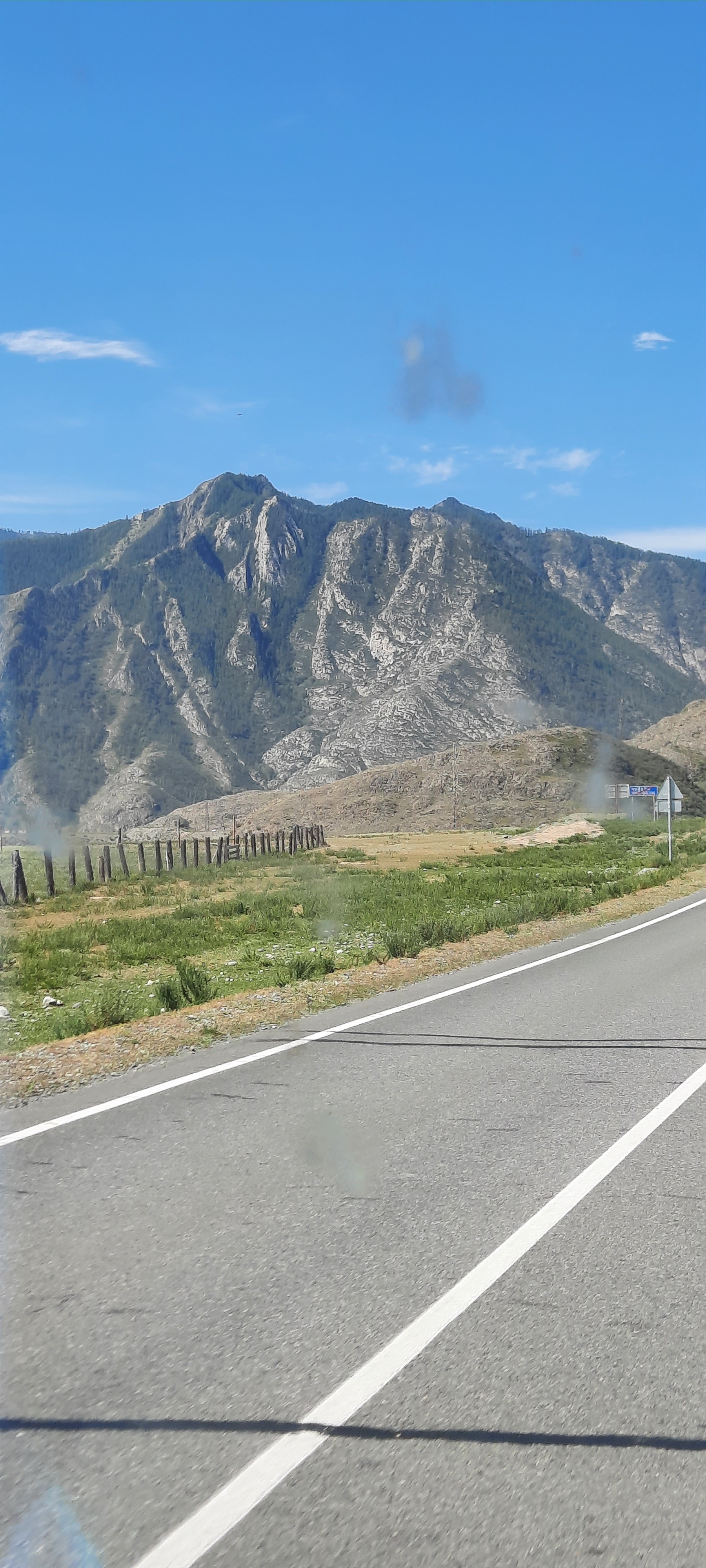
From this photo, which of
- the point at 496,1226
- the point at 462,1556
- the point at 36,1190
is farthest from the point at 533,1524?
the point at 36,1190

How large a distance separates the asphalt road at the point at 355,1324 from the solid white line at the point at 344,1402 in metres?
0.04

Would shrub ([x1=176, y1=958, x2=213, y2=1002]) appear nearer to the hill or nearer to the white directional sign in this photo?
the white directional sign

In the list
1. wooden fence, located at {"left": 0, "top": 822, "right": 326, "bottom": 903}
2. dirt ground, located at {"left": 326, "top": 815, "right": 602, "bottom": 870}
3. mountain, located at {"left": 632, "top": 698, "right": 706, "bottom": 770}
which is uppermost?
mountain, located at {"left": 632, "top": 698, "right": 706, "bottom": 770}

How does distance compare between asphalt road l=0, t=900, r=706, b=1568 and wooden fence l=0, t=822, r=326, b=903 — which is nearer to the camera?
asphalt road l=0, t=900, r=706, b=1568

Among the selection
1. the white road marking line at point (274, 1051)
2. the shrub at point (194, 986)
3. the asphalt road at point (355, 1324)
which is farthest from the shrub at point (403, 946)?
the asphalt road at point (355, 1324)

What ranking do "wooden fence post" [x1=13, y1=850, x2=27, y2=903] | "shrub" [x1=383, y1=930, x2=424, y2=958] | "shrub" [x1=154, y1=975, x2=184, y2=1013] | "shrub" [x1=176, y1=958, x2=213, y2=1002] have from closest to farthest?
"shrub" [x1=154, y1=975, x2=184, y2=1013], "shrub" [x1=176, y1=958, x2=213, y2=1002], "shrub" [x1=383, y1=930, x2=424, y2=958], "wooden fence post" [x1=13, y1=850, x2=27, y2=903]

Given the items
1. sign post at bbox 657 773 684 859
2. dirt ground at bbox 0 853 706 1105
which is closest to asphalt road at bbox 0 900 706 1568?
dirt ground at bbox 0 853 706 1105

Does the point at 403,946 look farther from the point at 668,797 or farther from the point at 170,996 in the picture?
the point at 668,797

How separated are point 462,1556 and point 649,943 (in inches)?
Result: 606

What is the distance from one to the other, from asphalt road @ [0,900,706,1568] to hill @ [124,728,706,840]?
303 feet

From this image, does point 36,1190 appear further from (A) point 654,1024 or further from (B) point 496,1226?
(A) point 654,1024

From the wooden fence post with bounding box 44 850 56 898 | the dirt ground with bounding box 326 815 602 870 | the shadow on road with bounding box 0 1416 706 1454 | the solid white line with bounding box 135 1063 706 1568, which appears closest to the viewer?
the solid white line with bounding box 135 1063 706 1568

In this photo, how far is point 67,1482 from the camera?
3.24m

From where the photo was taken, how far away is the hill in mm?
105438
